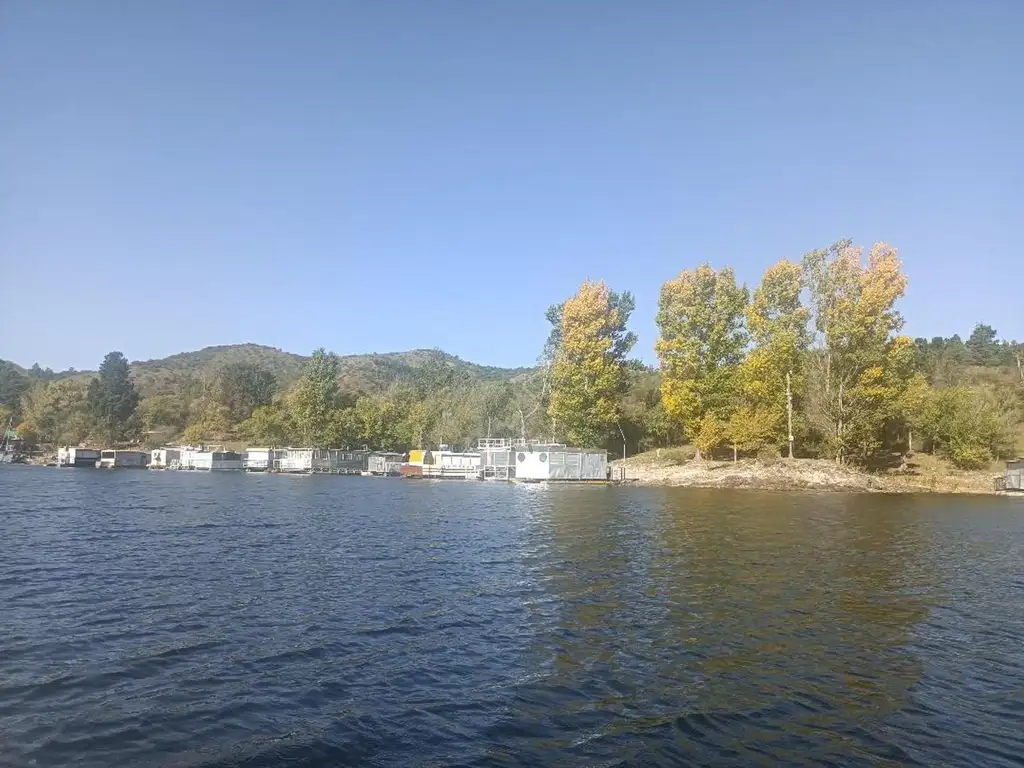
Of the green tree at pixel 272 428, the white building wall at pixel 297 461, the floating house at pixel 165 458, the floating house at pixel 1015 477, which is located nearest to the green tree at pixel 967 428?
the floating house at pixel 1015 477

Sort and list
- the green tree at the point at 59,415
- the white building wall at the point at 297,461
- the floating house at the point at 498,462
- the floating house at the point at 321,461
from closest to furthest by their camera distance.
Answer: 1. the floating house at the point at 498,462
2. the white building wall at the point at 297,461
3. the floating house at the point at 321,461
4. the green tree at the point at 59,415

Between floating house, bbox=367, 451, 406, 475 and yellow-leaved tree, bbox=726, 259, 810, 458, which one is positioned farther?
floating house, bbox=367, 451, 406, 475

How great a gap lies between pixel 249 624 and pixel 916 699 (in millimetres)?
16143

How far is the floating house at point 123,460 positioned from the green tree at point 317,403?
43869mm

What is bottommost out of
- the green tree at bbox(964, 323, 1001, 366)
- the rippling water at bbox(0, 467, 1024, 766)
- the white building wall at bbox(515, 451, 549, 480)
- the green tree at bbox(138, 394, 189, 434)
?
the rippling water at bbox(0, 467, 1024, 766)

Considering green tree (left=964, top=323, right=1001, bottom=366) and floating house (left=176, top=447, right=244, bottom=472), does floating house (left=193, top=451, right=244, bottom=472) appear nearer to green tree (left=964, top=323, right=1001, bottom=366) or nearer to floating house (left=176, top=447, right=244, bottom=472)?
floating house (left=176, top=447, right=244, bottom=472)

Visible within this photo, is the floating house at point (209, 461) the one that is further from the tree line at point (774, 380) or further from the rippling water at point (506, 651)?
the rippling water at point (506, 651)

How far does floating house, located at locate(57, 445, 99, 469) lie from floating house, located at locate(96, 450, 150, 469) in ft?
6.63

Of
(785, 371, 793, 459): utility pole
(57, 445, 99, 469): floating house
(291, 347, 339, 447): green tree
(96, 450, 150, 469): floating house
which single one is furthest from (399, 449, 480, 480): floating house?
(57, 445, 99, 469): floating house

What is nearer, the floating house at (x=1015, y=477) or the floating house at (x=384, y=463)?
the floating house at (x=1015, y=477)

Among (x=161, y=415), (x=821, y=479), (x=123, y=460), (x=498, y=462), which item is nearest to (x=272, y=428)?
(x=123, y=460)

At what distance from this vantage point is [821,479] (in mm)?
77875

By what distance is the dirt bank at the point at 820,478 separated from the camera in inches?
3029

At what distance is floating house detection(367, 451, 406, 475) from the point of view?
13659cm
